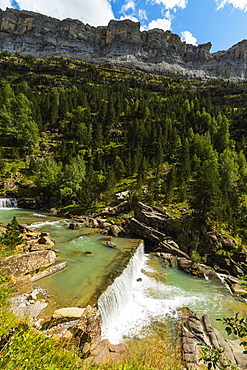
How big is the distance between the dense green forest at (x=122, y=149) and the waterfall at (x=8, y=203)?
5.15 m

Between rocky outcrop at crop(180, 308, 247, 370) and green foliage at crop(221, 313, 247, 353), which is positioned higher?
green foliage at crop(221, 313, 247, 353)

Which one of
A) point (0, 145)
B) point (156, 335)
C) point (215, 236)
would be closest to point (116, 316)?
point (156, 335)

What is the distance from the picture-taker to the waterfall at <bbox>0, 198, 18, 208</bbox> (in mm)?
50041

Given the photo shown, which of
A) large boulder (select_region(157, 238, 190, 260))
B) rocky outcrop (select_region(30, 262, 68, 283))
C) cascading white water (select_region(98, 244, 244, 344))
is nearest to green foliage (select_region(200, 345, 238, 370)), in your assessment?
cascading white water (select_region(98, 244, 244, 344))

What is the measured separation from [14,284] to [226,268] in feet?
96.0

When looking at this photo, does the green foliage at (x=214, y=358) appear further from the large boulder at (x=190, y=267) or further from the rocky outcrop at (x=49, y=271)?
the large boulder at (x=190, y=267)

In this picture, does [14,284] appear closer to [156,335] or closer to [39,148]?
[156,335]

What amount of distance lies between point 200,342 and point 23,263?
1462 cm

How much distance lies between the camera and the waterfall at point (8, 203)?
50.0 m

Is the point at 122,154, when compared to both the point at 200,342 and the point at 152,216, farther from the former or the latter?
the point at 200,342

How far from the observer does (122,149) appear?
92.1 m

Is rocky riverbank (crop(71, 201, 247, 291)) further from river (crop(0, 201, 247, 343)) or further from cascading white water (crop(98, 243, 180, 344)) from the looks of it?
cascading white water (crop(98, 243, 180, 344))

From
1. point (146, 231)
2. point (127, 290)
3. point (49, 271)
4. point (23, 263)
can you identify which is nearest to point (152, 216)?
point (146, 231)

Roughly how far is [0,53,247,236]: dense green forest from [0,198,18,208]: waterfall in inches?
203
